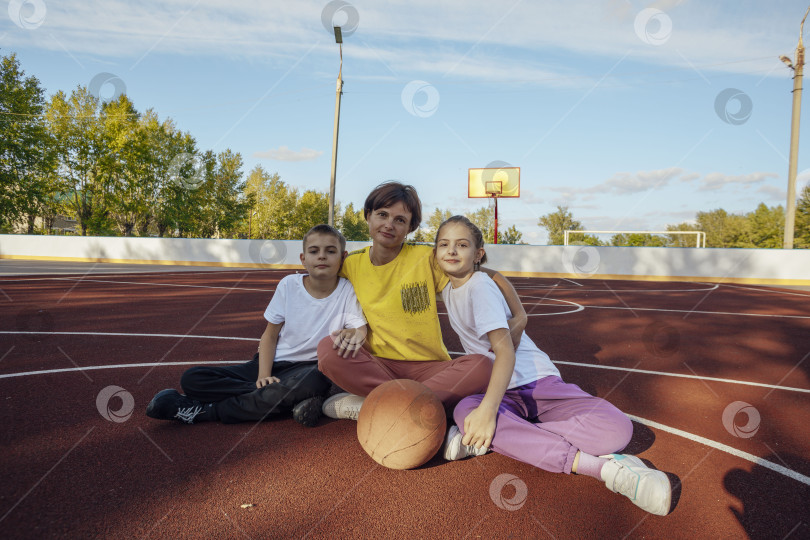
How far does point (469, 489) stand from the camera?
2.58 metres

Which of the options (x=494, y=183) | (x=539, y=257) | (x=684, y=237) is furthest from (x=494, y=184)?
(x=684, y=237)

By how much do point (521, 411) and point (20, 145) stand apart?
41987 millimetres

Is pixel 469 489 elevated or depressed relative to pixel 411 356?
depressed

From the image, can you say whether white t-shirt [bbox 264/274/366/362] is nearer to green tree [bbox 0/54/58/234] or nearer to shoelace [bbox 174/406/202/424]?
shoelace [bbox 174/406/202/424]

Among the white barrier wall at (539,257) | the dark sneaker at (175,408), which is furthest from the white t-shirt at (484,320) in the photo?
the white barrier wall at (539,257)

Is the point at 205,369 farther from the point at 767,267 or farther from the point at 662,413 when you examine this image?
the point at 767,267

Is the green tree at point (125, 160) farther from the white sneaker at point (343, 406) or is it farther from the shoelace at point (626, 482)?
the shoelace at point (626, 482)

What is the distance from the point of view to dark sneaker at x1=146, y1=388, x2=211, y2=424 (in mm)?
3283

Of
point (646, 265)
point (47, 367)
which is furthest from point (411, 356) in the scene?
point (646, 265)

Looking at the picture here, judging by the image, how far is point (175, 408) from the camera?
3.32 m

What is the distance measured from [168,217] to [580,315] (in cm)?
4438

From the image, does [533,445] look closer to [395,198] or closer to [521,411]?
[521,411]

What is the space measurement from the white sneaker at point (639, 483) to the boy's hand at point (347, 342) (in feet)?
5.01

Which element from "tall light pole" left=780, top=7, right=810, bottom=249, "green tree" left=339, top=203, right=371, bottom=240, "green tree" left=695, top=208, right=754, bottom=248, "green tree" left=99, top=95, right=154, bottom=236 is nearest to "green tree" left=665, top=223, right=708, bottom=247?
"green tree" left=695, top=208, right=754, bottom=248
